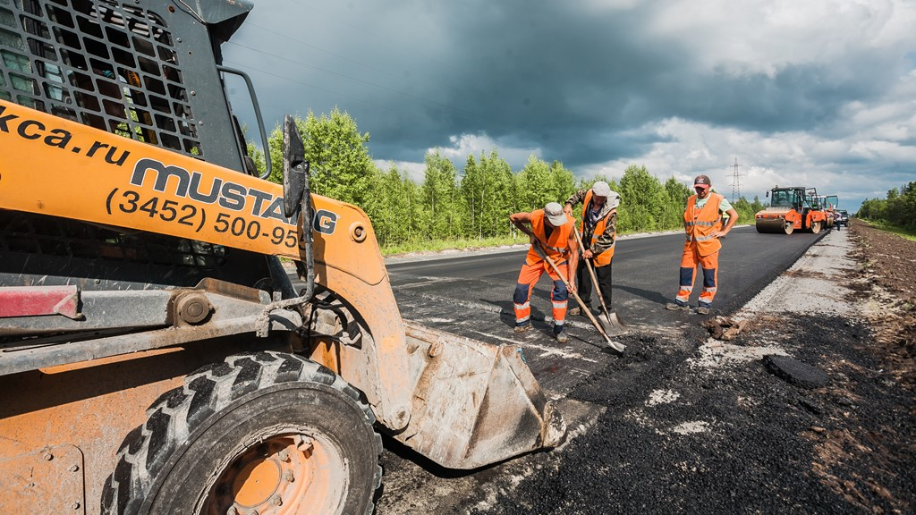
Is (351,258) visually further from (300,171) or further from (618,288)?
(618,288)

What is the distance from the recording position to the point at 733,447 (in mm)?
2797

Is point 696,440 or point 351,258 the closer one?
point 351,258

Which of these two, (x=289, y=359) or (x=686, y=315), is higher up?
(x=289, y=359)

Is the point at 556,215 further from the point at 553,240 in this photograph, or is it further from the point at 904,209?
the point at 904,209

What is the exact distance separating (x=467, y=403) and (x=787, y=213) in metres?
28.6

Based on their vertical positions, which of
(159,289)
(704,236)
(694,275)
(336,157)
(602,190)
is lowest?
(694,275)

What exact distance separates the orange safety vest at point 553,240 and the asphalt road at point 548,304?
98 centimetres

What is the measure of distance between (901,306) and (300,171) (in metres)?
8.66

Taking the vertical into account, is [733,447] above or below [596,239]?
below

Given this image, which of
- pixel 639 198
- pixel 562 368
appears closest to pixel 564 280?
pixel 562 368

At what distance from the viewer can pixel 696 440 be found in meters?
2.89

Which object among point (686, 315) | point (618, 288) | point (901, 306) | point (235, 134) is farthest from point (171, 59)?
point (901, 306)

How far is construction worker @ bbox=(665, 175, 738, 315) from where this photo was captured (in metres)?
6.27

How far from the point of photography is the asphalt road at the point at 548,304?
4.54m
